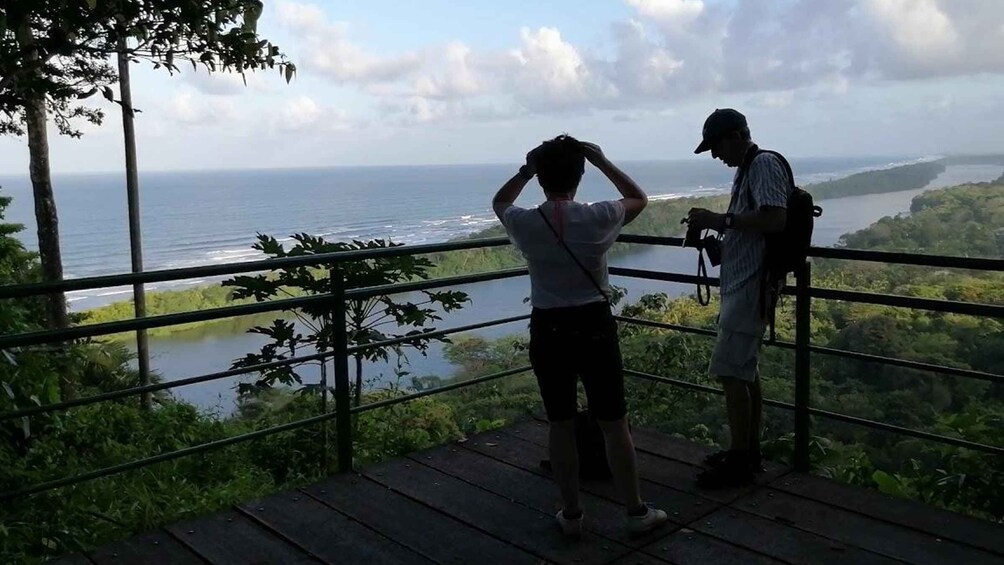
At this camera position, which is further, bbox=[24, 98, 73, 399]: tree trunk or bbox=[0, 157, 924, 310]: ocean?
bbox=[0, 157, 924, 310]: ocean

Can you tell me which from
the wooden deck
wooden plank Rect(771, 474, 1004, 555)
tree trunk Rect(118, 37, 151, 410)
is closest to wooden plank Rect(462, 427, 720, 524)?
the wooden deck

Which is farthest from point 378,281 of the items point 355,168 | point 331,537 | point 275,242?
point 355,168

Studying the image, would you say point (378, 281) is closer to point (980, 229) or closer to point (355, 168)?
point (980, 229)

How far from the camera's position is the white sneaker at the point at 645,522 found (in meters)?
2.79

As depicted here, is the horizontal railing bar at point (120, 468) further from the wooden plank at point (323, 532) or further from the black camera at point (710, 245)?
the black camera at point (710, 245)

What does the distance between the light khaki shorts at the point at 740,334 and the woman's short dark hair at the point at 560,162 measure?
98 centimetres

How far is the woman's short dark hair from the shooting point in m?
2.46

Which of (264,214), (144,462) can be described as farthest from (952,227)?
(264,214)

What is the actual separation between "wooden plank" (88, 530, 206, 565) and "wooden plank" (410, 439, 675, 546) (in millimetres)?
1168

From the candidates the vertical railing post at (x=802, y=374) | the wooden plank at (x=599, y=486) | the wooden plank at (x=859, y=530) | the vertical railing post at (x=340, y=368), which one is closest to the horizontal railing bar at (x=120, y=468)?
the vertical railing post at (x=340, y=368)

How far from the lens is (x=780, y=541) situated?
9.15ft

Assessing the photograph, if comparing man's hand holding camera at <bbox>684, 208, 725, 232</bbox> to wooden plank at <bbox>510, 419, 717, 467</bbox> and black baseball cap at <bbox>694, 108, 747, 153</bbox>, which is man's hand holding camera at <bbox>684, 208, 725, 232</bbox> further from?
wooden plank at <bbox>510, 419, 717, 467</bbox>

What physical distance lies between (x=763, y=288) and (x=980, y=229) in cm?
1599

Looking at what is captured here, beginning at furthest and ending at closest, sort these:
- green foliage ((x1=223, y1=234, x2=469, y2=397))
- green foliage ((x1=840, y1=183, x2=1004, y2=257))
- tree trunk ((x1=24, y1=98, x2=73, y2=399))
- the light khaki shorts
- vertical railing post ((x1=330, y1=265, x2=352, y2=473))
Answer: green foliage ((x1=840, y1=183, x2=1004, y2=257)) → tree trunk ((x1=24, y1=98, x2=73, y2=399)) → green foliage ((x1=223, y1=234, x2=469, y2=397)) → vertical railing post ((x1=330, y1=265, x2=352, y2=473)) → the light khaki shorts
